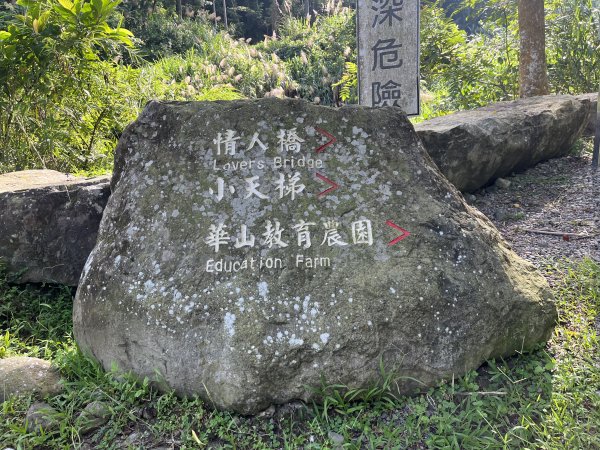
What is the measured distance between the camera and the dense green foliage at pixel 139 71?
4.27 metres

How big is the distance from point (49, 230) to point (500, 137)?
366 centimetres

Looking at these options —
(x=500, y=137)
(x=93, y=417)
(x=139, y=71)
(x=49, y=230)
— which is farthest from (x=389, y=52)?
(x=93, y=417)

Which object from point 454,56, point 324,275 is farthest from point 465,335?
point 454,56

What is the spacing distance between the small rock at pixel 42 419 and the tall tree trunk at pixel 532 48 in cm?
573

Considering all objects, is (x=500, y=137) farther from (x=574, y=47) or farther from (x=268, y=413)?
(x=268, y=413)

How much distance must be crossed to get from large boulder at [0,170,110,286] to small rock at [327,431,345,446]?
86.7 inches

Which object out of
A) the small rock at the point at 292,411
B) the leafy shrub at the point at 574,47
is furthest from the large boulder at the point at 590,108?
the small rock at the point at 292,411

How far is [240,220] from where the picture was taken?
264 cm

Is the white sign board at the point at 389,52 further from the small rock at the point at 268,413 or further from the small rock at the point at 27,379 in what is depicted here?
the small rock at the point at 27,379

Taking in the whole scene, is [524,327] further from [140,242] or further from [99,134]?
[99,134]

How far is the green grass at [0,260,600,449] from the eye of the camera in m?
2.14

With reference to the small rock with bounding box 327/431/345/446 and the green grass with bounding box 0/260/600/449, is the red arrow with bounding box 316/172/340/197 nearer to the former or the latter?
the green grass with bounding box 0/260/600/449

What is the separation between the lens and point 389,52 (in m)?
4.51

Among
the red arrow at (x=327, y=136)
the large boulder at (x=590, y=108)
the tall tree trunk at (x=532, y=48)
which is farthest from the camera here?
the tall tree trunk at (x=532, y=48)
